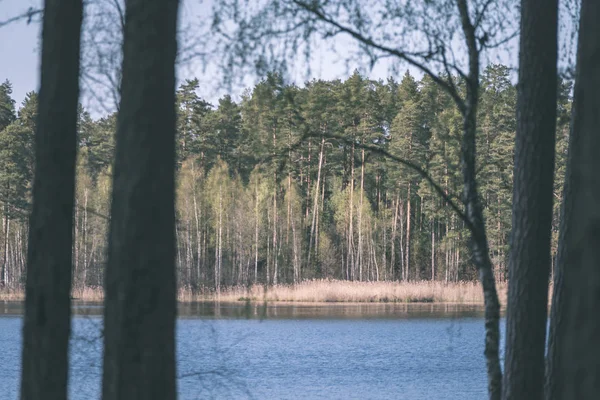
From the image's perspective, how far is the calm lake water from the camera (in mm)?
12398

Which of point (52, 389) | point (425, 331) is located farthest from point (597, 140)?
point (425, 331)

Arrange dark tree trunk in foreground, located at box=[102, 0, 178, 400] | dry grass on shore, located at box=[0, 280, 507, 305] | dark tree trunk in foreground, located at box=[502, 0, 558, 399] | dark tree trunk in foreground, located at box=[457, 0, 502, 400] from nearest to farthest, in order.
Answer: dark tree trunk in foreground, located at box=[102, 0, 178, 400] → dark tree trunk in foreground, located at box=[502, 0, 558, 399] → dark tree trunk in foreground, located at box=[457, 0, 502, 400] → dry grass on shore, located at box=[0, 280, 507, 305]

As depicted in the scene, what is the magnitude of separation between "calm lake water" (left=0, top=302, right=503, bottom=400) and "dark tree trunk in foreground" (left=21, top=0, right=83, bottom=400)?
6.39 ft

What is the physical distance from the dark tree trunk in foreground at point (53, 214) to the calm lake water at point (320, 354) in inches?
76.6

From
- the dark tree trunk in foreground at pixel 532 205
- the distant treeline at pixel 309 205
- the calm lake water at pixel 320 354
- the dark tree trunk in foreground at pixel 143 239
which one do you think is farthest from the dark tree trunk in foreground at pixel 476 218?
the distant treeline at pixel 309 205

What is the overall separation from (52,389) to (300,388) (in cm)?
1082

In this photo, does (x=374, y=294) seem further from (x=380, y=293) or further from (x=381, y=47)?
(x=381, y=47)

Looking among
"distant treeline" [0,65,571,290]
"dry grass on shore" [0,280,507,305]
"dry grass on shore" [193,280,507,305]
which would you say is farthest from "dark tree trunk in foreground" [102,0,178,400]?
"dry grass on shore" [193,280,507,305]

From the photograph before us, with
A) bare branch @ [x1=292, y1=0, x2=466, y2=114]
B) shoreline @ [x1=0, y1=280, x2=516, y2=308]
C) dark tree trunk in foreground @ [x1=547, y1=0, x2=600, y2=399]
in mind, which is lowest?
shoreline @ [x1=0, y1=280, x2=516, y2=308]

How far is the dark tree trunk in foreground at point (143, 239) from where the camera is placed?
3113mm

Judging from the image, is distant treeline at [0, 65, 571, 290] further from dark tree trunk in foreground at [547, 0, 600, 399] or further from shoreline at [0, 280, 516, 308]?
dark tree trunk in foreground at [547, 0, 600, 399]

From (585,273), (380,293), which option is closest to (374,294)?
(380,293)

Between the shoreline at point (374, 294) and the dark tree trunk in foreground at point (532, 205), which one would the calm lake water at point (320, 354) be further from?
the dark tree trunk in foreground at point (532, 205)

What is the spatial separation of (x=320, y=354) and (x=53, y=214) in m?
15.7
